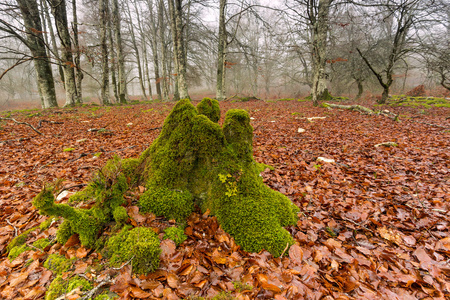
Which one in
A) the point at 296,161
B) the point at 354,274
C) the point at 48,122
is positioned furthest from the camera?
the point at 48,122

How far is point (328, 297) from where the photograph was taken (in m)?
1.79

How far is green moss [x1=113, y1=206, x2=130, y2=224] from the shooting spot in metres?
2.23

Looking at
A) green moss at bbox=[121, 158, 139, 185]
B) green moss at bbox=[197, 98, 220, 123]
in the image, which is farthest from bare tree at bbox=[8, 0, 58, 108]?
green moss at bbox=[197, 98, 220, 123]

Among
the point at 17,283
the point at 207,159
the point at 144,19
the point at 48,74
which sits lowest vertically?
the point at 17,283

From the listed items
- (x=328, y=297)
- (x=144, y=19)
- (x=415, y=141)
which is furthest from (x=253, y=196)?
(x=144, y=19)

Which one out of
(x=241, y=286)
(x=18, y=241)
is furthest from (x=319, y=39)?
(x=18, y=241)

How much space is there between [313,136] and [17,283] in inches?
294

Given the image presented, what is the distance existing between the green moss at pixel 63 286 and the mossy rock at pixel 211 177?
3.07 feet

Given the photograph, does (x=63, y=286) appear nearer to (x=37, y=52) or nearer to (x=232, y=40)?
(x=37, y=52)

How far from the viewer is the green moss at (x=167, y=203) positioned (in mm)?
2566

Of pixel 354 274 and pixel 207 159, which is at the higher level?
pixel 207 159

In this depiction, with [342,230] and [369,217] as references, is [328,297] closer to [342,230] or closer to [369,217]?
[342,230]

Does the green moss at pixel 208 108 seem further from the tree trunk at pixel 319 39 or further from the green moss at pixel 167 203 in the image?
the tree trunk at pixel 319 39

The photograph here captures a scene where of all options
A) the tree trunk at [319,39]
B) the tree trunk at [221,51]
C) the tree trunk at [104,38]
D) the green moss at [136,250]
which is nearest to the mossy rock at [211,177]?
the green moss at [136,250]
